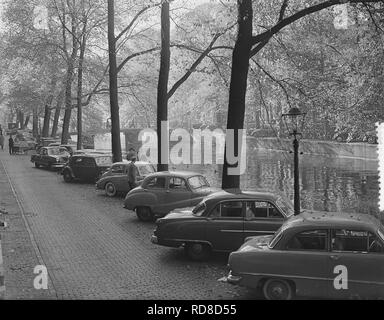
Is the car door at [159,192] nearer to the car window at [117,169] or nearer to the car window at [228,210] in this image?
the car window at [228,210]

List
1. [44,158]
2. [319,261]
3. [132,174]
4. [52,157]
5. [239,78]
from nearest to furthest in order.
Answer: [319,261] → [239,78] → [132,174] → [52,157] → [44,158]

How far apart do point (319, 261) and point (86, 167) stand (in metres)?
19.6

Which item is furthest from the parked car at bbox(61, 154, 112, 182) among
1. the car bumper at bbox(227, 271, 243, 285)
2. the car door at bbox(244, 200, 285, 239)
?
the car bumper at bbox(227, 271, 243, 285)

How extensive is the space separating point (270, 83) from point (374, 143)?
28203mm

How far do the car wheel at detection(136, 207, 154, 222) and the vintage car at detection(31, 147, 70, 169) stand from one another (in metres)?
17.6

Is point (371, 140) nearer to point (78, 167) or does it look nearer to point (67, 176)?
point (78, 167)

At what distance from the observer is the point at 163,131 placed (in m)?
22.9

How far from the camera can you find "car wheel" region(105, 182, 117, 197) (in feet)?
71.6

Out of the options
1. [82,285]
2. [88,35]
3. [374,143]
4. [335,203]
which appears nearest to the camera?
[82,285]

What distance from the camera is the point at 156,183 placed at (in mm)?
16250

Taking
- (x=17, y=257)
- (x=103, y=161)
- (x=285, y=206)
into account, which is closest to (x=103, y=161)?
(x=103, y=161)

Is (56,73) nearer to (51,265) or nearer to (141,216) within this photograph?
(141,216)
